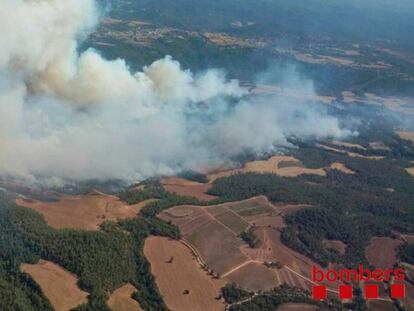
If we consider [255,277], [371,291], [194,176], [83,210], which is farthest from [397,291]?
[83,210]

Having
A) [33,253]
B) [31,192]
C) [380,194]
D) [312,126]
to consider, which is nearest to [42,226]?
[33,253]

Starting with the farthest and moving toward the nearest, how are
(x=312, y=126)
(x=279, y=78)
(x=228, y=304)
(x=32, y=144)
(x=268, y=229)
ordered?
(x=279, y=78), (x=312, y=126), (x=32, y=144), (x=268, y=229), (x=228, y=304)

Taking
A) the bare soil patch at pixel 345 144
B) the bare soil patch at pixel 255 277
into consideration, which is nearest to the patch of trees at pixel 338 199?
the bare soil patch at pixel 255 277

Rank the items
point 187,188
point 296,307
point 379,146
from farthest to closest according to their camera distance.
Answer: point 379,146 → point 187,188 → point 296,307

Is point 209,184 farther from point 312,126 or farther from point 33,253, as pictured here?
point 312,126

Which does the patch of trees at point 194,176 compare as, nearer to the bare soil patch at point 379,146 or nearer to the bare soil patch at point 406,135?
the bare soil patch at point 379,146

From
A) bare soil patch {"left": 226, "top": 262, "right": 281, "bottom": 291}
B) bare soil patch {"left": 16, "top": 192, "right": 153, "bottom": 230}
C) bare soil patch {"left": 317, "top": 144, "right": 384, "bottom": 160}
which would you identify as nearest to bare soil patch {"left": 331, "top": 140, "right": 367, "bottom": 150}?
bare soil patch {"left": 317, "top": 144, "right": 384, "bottom": 160}

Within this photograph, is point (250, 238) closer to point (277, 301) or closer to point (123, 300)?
point (277, 301)

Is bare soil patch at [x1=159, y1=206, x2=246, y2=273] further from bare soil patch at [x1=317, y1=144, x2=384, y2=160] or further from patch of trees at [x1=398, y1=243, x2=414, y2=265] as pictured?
bare soil patch at [x1=317, y1=144, x2=384, y2=160]
